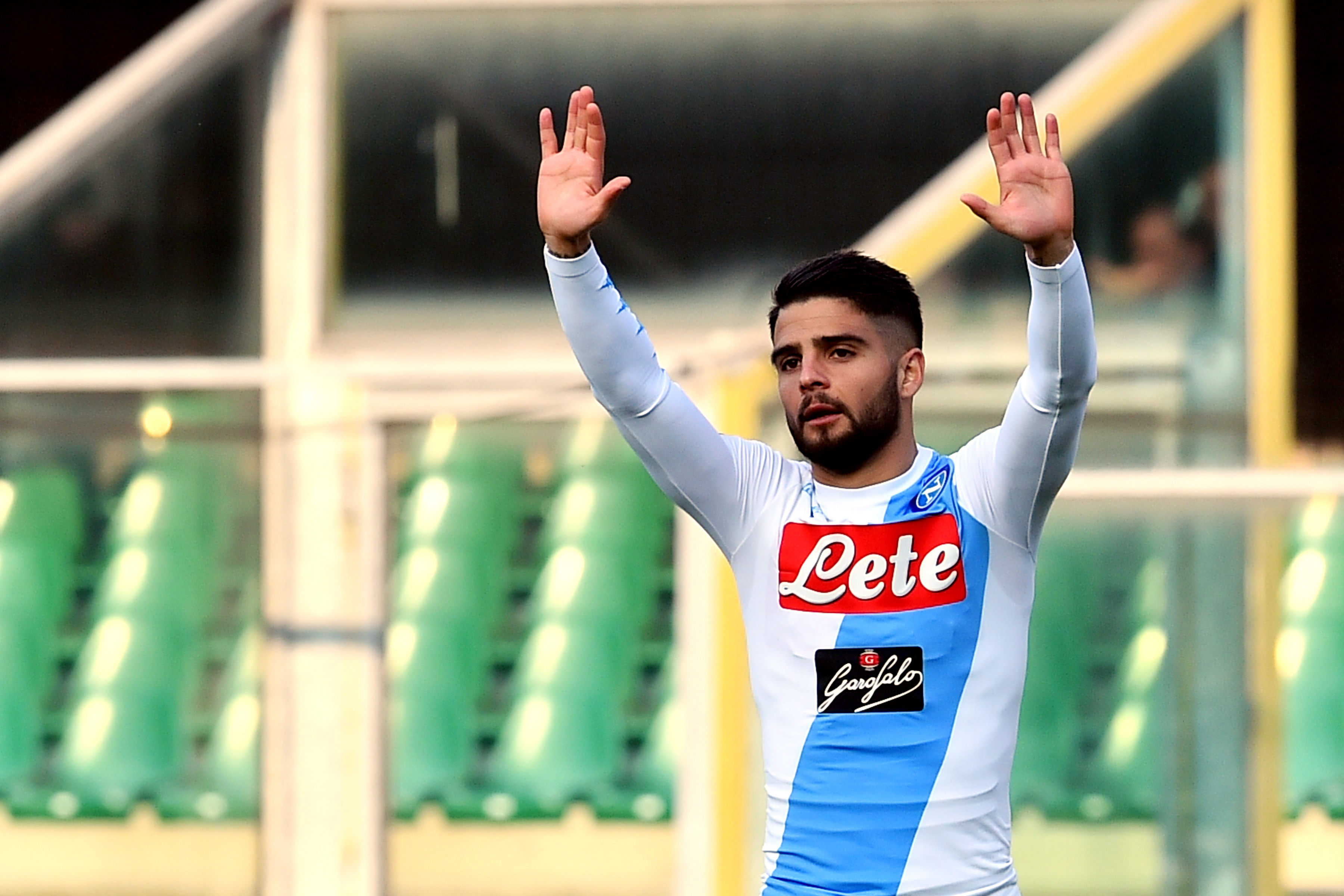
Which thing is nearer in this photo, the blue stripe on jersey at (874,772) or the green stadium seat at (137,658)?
the blue stripe on jersey at (874,772)

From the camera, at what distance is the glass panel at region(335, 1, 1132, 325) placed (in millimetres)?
4602

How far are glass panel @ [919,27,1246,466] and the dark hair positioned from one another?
6.21 feet

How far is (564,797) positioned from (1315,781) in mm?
1777

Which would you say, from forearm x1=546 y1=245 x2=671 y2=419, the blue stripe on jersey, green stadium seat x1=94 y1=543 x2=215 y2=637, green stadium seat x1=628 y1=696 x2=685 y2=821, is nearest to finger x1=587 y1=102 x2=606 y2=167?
forearm x1=546 y1=245 x2=671 y2=419

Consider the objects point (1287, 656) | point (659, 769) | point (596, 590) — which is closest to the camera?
point (1287, 656)

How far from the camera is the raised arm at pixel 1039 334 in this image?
2016 mm

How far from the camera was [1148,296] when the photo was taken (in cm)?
421

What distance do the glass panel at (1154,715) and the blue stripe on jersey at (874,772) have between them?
6.99 ft

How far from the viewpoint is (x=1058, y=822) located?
417 cm

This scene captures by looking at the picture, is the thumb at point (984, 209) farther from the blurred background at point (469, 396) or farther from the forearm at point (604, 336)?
the blurred background at point (469, 396)

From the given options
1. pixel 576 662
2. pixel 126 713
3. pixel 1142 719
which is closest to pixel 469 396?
pixel 576 662

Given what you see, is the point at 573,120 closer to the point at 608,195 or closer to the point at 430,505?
the point at 608,195

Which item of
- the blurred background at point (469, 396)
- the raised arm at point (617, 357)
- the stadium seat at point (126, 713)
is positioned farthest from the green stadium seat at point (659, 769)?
the raised arm at point (617, 357)

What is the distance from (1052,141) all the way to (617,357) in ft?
1.87
